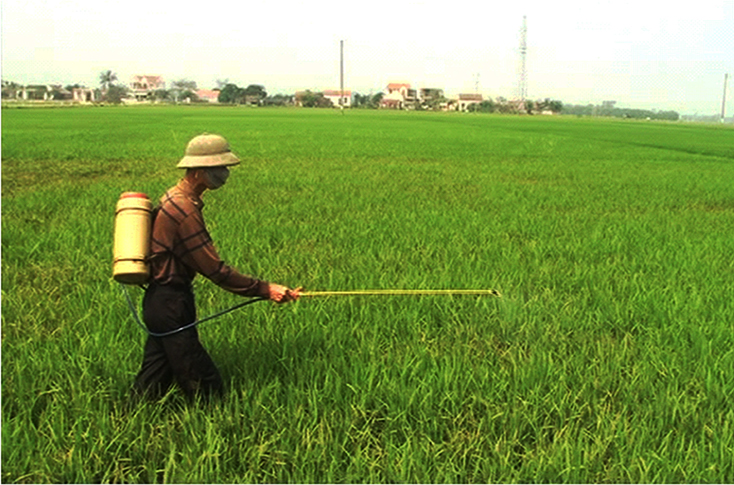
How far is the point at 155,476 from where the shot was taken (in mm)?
1961

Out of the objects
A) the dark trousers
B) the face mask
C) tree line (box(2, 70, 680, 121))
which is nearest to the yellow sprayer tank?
the dark trousers

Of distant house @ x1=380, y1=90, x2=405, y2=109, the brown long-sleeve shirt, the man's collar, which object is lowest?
the brown long-sleeve shirt

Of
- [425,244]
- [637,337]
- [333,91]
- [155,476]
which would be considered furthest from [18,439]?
[333,91]

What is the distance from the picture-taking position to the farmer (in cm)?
218

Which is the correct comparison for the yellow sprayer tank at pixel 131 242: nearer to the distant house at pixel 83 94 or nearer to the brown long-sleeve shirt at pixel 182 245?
the brown long-sleeve shirt at pixel 182 245

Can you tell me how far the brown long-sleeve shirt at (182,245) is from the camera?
2.17 meters

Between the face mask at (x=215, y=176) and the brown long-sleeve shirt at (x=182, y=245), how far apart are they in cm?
8

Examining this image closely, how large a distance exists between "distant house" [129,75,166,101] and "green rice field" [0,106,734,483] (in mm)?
109749

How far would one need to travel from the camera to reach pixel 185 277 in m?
2.28

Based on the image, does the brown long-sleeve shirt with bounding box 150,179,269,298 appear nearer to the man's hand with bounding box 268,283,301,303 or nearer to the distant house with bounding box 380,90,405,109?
the man's hand with bounding box 268,283,301,303

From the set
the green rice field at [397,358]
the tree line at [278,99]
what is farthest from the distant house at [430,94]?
the green rice field at [397,358]

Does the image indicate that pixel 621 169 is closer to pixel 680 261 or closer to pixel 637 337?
pixel 680 261

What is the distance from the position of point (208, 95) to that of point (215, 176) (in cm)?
11792

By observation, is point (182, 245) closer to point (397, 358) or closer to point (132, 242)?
point (132, 242)
